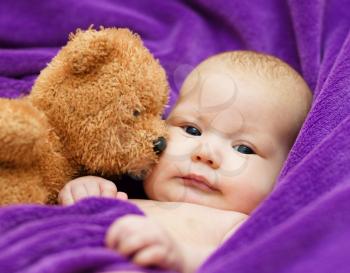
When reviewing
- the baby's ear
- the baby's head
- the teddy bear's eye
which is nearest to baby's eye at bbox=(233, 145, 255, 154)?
the baby's head

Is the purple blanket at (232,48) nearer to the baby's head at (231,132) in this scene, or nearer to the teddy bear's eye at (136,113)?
the baby's head at (231,132)

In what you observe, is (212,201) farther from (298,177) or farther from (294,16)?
(294,16)

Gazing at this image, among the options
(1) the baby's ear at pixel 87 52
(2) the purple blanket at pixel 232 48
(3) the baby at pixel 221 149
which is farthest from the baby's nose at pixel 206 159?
(1) the baby's ear at pixel 87 52

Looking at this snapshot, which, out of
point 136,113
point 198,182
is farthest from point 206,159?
point 136,113

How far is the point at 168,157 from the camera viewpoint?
114cm

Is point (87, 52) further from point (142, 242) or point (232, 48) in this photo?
point (232, 48)

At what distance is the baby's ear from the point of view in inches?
39.1

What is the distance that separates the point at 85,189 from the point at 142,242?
0.96ft

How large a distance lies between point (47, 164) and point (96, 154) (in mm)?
87

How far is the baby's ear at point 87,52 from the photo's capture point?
3.26 ft

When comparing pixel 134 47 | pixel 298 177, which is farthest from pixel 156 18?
pixel 298 177

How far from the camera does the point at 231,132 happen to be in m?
1.17

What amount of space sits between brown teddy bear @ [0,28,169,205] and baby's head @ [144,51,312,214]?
0.25 ft

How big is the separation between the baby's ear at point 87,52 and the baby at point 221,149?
211mm
